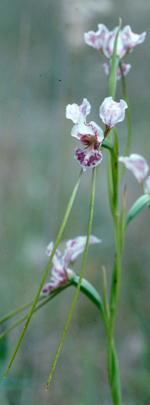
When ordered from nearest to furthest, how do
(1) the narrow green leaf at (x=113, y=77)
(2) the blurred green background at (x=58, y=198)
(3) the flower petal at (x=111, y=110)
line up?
(3) the flower petal at (x=111, y=110)
(1) the narrow green leaf at (x=113, y=77)
(2) the blurred green background at (x=58, y=198)

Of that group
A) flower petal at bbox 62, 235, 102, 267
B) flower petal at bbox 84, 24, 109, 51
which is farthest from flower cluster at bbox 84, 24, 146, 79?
flower petal at bbox 62, 235, 102, 267

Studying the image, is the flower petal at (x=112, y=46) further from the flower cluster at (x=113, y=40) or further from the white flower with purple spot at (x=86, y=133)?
the white flower with purple spot at (x=86, y=133)

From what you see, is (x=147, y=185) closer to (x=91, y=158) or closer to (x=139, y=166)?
(x=139, y=166)

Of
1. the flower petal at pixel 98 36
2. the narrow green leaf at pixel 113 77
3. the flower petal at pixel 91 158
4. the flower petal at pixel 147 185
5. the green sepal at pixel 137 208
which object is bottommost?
the green sepal at pixel 137 208

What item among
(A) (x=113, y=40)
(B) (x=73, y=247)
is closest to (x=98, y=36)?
(A) (x=113, y=40)

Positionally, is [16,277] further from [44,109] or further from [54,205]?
[44,109]

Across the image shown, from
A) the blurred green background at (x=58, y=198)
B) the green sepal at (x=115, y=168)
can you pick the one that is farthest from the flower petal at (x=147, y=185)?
the blurred green background at (x=58, y=198)
